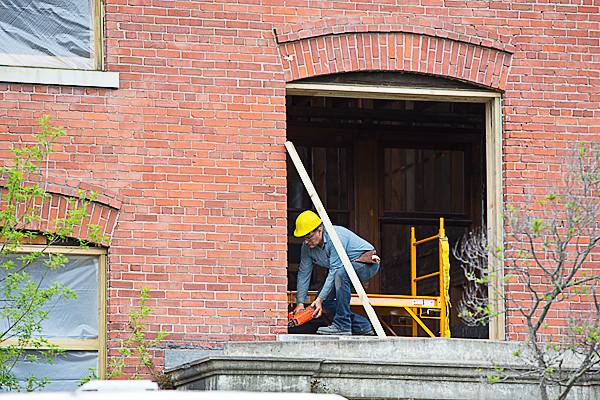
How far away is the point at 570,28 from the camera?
30.7ft

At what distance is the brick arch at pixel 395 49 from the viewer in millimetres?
8844

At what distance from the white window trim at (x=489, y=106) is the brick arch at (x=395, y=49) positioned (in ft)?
0.57

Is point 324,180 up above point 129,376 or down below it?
above

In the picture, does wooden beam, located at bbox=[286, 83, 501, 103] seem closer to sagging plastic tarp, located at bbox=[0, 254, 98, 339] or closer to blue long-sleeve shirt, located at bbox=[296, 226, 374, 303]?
blue long-sleeve shirt, located at bbox=[296, 226, 374, 303]

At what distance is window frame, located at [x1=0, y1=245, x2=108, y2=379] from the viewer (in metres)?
8.25

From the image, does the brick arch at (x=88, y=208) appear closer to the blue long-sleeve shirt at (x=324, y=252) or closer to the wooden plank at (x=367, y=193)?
the blue long-sleeve shirt at (x=324, y=252)

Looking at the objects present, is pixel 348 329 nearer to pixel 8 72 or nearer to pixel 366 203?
pixel 8 72

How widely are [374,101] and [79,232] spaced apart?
7.80m

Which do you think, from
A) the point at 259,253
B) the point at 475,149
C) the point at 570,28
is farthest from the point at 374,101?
the point at 259,253

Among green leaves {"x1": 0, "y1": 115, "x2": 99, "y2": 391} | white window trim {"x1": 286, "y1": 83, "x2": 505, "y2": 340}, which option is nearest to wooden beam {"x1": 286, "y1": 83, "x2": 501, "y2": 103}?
white window trim {"x1": 286, "y1": 83, "x2": 505, "y2": 340}

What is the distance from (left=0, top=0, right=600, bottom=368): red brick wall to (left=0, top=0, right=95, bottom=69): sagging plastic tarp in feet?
0.96

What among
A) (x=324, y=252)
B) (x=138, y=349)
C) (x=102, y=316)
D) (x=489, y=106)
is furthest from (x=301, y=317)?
(x=489, y=106)

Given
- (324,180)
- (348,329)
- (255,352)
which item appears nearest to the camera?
(255,352)

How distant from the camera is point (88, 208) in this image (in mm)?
8297
